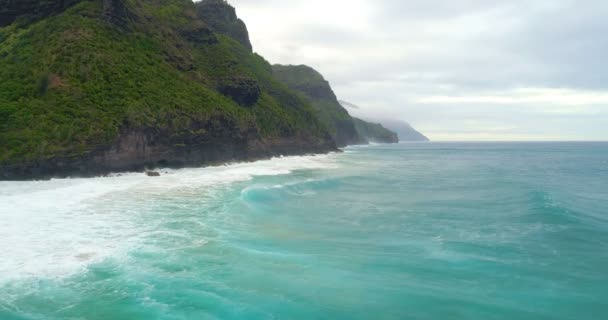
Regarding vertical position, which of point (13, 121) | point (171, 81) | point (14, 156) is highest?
point (171, 81)

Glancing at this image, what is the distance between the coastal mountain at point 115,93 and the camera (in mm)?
31469

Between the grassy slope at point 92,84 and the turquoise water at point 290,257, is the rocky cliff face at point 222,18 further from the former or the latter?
the turquoise water at point 290,257

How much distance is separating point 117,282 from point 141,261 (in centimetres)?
165

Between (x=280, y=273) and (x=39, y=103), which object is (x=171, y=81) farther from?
(x=280, y=273)

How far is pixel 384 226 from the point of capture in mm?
18844

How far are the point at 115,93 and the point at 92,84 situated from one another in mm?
2192

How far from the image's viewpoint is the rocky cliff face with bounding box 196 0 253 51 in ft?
310

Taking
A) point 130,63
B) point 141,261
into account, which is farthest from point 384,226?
point 130,63

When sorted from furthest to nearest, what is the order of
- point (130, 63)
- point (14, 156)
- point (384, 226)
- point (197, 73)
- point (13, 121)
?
point (197, 73) → point (130, 63) → point (13, 121) → point (14, 156) → point (384, 226)

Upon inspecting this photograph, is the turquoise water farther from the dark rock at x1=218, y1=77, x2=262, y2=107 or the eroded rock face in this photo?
the dark rock at x1=218, y1=77, x2=262, y2=107

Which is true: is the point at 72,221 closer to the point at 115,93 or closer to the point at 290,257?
the point at 290,257

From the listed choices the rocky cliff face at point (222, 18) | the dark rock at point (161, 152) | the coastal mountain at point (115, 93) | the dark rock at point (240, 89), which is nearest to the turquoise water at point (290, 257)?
the dark rock at point (161, 152)

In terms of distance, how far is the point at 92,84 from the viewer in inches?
1480

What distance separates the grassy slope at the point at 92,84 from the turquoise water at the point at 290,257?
8611 millimetres
